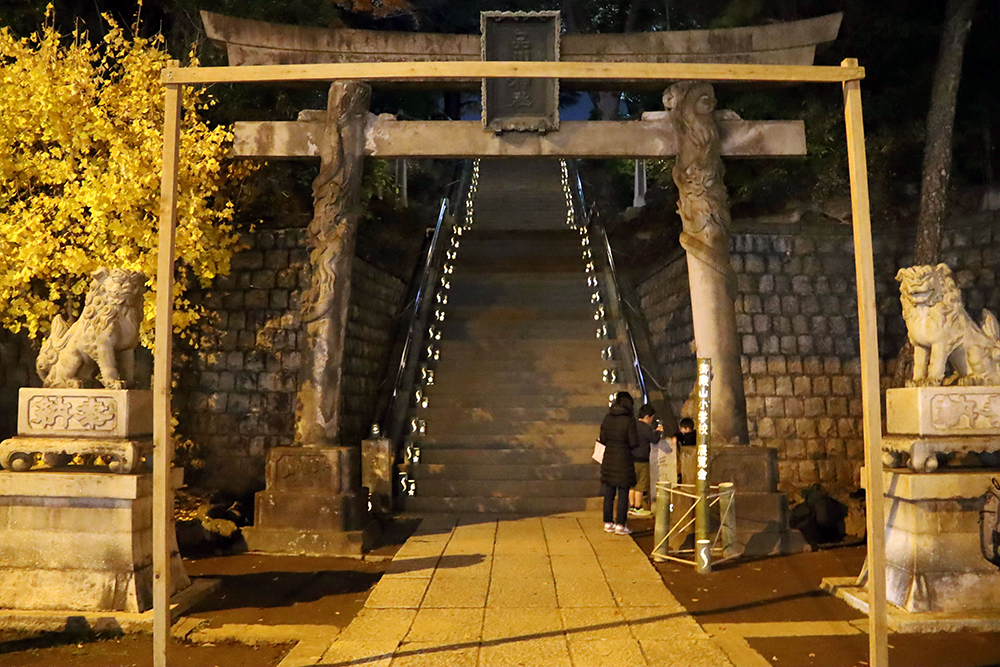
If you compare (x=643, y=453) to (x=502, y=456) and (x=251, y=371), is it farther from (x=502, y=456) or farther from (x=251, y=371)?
(x=251, y=371)

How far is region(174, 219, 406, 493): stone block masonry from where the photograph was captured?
13242mm

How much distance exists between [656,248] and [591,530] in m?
9.33

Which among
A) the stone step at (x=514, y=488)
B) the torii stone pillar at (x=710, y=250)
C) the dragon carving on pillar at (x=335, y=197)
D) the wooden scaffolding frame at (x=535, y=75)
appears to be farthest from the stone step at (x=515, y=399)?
the wooden scaffolding frame at (x=535, y=75)

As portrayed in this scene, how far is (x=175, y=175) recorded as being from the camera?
5.35m

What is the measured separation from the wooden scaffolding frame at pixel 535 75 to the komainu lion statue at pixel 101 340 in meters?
2.04

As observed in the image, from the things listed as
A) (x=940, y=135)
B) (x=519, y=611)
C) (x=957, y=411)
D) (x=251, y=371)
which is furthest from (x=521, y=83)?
(x=251, y=371)

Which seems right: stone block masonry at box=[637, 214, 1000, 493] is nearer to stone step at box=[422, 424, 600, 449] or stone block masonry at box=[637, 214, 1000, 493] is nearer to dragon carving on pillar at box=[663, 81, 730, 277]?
stone step at box=[422, 424, 600, 449]

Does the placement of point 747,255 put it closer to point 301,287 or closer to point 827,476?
point 827,476

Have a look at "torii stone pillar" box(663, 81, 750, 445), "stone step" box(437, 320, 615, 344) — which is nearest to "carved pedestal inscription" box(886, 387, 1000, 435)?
"torii stone pillar" box(663, 81, 750, 445)

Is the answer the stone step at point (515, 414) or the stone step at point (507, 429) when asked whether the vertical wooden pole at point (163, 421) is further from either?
the stone step at point (515, 414)

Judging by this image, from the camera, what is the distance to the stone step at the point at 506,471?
1212 cm

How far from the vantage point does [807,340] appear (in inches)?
522

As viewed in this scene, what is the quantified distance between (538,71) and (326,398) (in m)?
5.59

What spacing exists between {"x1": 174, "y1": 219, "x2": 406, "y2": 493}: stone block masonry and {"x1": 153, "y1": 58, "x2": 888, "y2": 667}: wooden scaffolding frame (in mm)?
7948
